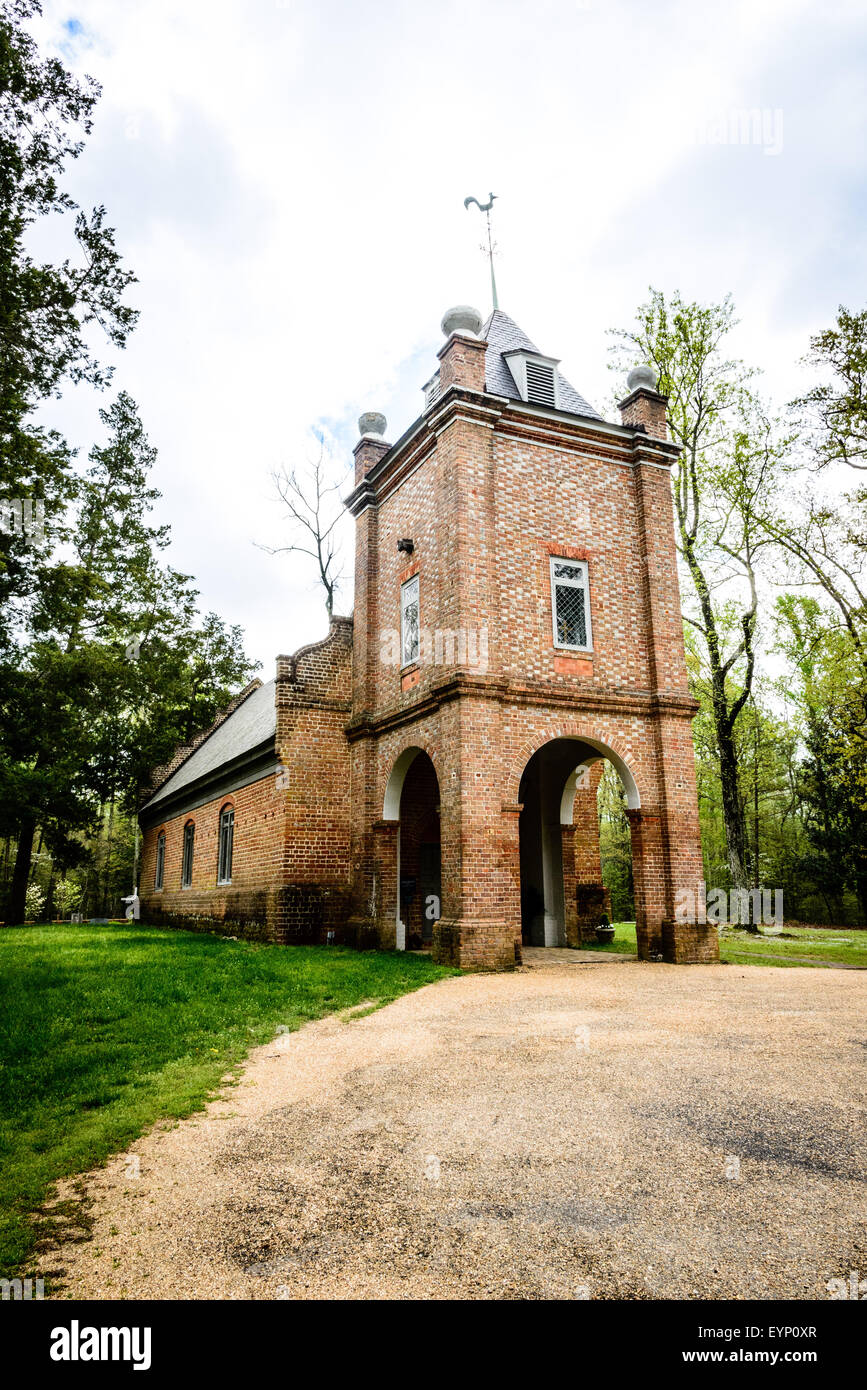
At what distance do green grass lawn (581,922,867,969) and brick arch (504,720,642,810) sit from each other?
3481 millimetres

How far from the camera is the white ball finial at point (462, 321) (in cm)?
1384

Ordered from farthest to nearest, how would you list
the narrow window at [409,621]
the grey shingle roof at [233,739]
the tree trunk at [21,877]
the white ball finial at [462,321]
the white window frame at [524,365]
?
the tree trunk at [21,877] → the grey shingle roof at [233,739] → the white window frame at [524,365] → the narrow window at [409,621] → the white ball finial at [462,321]

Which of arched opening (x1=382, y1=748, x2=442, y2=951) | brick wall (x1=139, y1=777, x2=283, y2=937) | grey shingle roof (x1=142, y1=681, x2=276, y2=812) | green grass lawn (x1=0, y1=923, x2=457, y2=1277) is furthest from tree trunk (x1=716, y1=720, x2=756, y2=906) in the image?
grey shingle roof (x1=142, y1=681, x2=276, y2=812)

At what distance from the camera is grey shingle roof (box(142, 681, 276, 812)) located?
18969mm

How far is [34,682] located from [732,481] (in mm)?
20207

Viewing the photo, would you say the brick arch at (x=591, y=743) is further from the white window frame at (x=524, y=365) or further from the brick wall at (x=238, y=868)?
the white window frame at (x=524, y=365)

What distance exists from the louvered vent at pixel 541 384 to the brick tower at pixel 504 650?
4cm

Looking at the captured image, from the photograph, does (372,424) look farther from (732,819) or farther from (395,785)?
(732,819)

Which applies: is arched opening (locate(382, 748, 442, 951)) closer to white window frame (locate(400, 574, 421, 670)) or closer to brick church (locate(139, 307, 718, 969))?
brick church (locate(139, 307, 718, 969))

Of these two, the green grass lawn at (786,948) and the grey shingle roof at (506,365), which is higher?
the grey shingle roof at (506,365)

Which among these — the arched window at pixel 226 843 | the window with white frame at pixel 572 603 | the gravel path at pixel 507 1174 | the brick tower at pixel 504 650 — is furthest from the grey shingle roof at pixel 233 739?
the gravel path at pixel 507 1174
